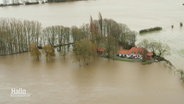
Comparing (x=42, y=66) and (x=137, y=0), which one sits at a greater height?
(x=137, y=0)

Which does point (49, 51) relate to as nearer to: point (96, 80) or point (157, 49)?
point (96, 80)

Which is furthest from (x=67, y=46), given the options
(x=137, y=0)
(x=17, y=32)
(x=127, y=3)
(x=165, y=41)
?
(x=137, y=0)

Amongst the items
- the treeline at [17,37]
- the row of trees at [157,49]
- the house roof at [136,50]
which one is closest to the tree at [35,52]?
the treeline at [17,37]

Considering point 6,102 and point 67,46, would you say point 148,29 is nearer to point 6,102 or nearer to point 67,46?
point 67,46

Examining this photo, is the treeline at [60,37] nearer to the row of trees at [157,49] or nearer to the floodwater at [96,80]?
the floodwater at [96,80]

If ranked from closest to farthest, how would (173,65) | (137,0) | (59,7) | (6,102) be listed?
(6,102), (173,65), (59,7), (137,0)

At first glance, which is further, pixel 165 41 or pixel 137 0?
pixel 137 0

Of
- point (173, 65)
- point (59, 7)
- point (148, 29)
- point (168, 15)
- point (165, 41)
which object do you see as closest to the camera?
point (173, 65)
